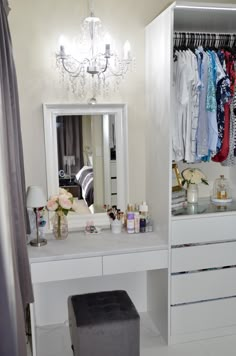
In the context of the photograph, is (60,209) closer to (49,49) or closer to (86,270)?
(86,270)

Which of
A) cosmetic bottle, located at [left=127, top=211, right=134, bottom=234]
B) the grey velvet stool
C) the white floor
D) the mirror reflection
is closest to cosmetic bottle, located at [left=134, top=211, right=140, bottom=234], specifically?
cosmetic bottle, located at [left=127, top=211, right=134, bottom=234]

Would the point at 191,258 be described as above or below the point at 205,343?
above

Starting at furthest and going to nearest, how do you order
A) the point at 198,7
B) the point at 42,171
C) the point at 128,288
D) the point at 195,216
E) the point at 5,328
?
1. the point at 128,288
2. the point at 42,171
3. the point at 195,216
4. the point at 198,7
5. the point at 5,328

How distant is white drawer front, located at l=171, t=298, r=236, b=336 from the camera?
2566 millimetres

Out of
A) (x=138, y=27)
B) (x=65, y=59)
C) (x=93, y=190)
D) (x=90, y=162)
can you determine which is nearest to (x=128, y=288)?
(x=93, y=190)

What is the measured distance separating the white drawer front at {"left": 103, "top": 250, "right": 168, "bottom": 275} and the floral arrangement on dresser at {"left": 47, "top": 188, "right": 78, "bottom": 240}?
396 millimetres

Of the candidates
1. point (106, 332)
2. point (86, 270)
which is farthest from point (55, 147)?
point (106, 332)

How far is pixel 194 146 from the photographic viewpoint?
2.50 meters

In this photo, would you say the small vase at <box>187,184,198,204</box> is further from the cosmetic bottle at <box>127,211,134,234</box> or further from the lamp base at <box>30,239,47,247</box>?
the lamp base at <box>30,239,47,247</box>

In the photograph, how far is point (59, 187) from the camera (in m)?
2.71

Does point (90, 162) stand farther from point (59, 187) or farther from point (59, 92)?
point (59, 92)

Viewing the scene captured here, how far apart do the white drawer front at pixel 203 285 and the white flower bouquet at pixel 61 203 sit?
89 centimetres

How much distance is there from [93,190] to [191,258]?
88cm

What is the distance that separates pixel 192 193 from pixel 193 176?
133mm
